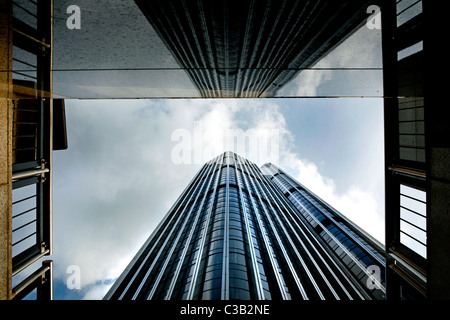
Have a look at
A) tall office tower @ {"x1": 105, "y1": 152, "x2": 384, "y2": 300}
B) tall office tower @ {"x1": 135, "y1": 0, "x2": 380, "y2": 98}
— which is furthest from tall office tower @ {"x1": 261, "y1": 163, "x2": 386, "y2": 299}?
tall office tower @ {"x1": 135, "y1": 0, "x2": 380, "y2": 98}

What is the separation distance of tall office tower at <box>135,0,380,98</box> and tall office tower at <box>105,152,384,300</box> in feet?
71.3

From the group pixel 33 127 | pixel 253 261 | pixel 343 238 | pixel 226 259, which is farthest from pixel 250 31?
pixel 343 238

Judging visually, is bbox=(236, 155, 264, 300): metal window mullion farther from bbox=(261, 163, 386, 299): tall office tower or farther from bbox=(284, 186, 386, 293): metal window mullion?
A: bbox=(284, 186, 386, 293): metal window mullion

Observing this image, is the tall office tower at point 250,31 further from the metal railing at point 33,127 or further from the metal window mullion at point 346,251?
the metal window mullion at point 346,251

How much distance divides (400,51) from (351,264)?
5803 cm

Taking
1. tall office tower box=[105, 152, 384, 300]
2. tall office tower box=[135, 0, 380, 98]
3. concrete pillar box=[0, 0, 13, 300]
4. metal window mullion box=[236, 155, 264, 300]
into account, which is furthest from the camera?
tall office tower box=[105, 152, 384, 300]

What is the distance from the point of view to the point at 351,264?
51.9 m

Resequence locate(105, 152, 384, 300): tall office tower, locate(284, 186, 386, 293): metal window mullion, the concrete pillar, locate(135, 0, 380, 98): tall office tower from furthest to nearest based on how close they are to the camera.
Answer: locate(284, 186, 386, 293): metal window mullion, locate(105, 152, 384, 300): tall office tower, locate(135, 0, 380, 98): tall office tower, the concrete pillar

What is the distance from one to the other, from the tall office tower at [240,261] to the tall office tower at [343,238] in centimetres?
39

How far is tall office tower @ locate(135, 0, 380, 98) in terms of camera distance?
7276mm

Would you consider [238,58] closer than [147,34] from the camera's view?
No
